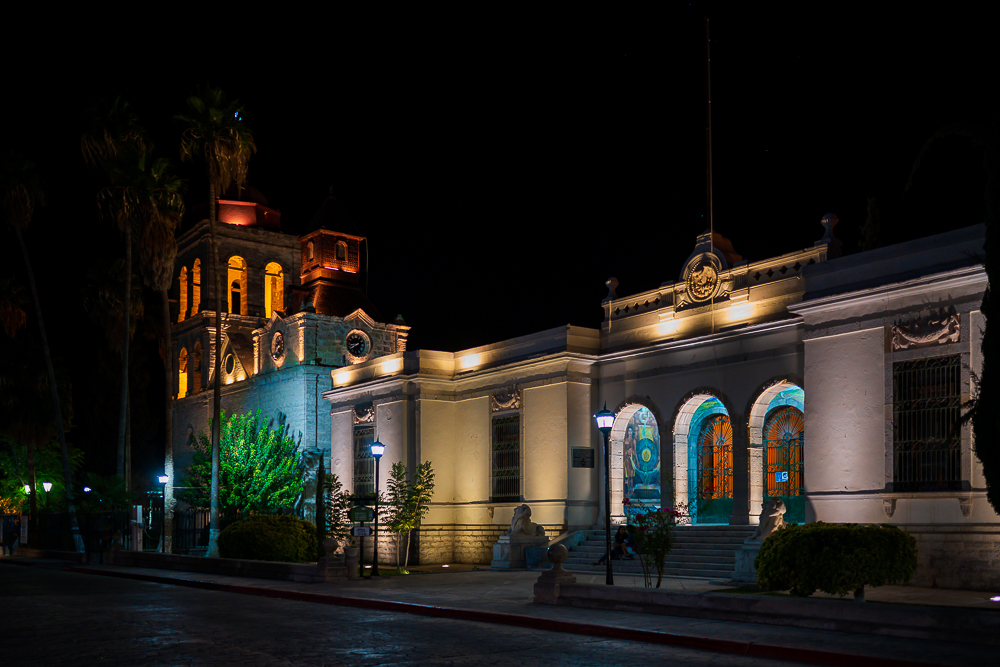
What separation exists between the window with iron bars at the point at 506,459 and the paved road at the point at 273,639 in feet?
38.4

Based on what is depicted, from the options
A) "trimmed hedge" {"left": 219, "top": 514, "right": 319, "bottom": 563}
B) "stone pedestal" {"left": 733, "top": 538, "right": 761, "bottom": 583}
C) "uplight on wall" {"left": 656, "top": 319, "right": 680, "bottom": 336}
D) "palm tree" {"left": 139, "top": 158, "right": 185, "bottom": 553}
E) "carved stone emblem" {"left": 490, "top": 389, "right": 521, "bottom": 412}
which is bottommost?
"trimmed hedge" {"left": 219, "top": 514, "right": 319, "bottom": 563}

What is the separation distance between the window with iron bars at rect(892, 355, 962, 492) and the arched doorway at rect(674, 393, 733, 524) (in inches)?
236

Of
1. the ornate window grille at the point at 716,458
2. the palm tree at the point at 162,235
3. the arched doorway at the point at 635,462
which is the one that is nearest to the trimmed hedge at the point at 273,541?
the palm tree at the point at 162,235

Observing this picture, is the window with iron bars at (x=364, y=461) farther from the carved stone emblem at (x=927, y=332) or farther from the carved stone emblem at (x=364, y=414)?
the carved stone emblem at (x=927, y=332)

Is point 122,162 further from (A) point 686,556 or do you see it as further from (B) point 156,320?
(A) point 686,556

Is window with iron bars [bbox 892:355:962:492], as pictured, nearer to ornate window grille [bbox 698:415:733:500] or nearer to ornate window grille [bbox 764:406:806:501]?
ornate window grille [bbox 764:406:806:501]

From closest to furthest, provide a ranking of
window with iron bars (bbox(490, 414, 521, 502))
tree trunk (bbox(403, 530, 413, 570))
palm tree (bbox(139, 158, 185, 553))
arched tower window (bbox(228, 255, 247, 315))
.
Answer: tree trunk (bbox(403, 530, 413, 570)) → window with iron bars (bbox(490, 414, 521, 502)) → palm tree (bbox(139, 158, 185, 553)) → arched tower window (bbox(228, 255, 247, 315))

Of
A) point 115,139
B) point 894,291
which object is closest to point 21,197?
point 115,139

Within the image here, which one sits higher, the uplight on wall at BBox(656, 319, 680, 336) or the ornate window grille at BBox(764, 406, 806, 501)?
the uplight on wall at BBox(656, 319, 680, 336)

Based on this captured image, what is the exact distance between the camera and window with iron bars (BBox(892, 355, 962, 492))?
59.0 ft

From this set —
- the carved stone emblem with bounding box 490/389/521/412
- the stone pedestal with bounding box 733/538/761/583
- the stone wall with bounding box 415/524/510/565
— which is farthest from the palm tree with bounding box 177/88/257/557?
the stone pedestal with bounding box 733/538/761/583

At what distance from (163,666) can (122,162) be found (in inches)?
1042

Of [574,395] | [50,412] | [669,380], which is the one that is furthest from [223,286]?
[669,380]

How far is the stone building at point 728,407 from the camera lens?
717 inches
